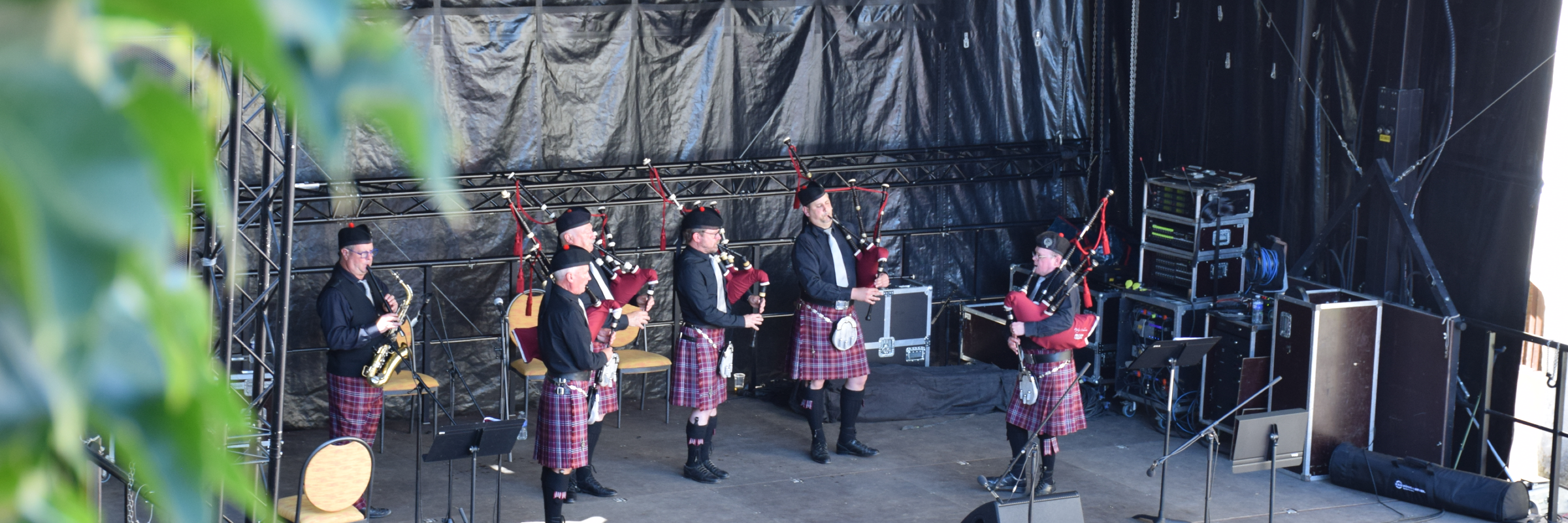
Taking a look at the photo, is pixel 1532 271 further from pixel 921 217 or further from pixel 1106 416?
pixel 921 217

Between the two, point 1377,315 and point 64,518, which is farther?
point 1377,315

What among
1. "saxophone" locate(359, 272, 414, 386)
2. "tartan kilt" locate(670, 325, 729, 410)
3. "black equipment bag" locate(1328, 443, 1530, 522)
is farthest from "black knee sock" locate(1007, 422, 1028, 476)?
"saxophone" locate(359, 272, 414, 386)

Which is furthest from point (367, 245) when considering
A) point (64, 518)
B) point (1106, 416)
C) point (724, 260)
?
point (64, 518)

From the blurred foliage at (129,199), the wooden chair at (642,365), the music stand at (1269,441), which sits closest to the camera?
the blurred foliage at (129,199)

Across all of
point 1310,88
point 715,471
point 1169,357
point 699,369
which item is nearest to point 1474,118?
point 1310,88

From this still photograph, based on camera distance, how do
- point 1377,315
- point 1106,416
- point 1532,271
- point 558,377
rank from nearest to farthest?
point 558,377 < point 1532,271 < point 1377,315 < point 1106,416

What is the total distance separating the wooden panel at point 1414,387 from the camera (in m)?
5.93

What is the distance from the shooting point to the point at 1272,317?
6398 millimetres

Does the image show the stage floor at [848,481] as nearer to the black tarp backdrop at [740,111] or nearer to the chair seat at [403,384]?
the chair seat at [403,384]

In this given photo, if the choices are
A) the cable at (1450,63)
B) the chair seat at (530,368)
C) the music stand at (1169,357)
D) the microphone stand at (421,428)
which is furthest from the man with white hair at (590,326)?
the cable at (1450,63)

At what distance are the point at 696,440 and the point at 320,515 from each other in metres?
1.99

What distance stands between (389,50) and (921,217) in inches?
293

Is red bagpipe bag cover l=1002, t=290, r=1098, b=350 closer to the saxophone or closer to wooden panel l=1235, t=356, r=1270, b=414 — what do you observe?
wooden panel l=1235, t=356, r=1270, b=414

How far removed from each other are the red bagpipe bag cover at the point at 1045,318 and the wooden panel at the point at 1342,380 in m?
1.12
